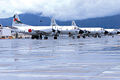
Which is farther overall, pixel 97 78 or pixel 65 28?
pixel 65 28

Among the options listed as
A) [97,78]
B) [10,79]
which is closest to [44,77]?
[10,79]

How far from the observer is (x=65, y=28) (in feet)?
387

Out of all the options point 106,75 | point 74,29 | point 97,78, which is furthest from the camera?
point 74,29

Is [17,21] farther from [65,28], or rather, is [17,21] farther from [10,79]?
[10,79]

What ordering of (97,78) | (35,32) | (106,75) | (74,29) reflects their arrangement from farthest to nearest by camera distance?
(74,29) < (35,32) < (106,75) < (97,78)

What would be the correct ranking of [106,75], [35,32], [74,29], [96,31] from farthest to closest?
[96,31] < [74,29] < [35,32] < [106,75]

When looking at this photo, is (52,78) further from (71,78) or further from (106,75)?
(106,75)

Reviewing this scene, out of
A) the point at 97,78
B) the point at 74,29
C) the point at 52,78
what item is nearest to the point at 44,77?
the point at 52,78

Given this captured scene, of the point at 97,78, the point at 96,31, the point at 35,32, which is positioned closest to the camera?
the point at 97,78

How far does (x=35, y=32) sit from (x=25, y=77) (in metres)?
88.4

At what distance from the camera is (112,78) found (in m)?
9.15

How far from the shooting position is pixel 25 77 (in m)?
9.62

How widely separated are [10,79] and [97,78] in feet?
8.96

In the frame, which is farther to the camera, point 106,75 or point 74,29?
point 74,29
